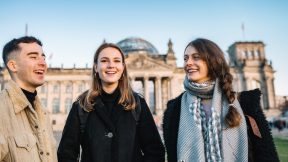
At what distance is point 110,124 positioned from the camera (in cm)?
452

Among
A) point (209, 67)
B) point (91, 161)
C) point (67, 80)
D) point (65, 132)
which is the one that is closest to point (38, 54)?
point (65, 132)

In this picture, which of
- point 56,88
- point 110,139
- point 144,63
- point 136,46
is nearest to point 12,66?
point 110,139

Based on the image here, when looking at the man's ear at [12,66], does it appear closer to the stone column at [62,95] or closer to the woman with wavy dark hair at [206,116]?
the woman with wavy dark hair at [206,116]

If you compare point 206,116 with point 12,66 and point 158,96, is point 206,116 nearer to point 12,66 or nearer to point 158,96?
point 12,66

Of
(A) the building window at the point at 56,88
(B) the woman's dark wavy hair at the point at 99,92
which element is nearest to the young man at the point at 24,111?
(B) the woman's dark wavy hair at the point at 99,92

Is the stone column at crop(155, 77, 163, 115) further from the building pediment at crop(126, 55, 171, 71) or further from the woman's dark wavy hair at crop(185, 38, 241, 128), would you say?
the woman's dark wavy hair at crop(185, 38, 241, 128)

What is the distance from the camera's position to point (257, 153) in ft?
13.5

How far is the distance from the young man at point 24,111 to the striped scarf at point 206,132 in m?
1.99

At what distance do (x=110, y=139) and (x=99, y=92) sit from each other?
0.91 metres

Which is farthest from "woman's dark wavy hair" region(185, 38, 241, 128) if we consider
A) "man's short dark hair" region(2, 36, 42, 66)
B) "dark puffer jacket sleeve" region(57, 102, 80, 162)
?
"man's short dark hair" region(2, 36, 42, 66)

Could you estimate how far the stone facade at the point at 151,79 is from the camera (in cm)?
6012

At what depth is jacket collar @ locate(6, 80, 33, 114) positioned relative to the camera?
4.09 metres

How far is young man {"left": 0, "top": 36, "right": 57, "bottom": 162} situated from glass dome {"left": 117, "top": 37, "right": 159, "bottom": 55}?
217 feet

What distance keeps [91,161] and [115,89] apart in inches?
49.4
